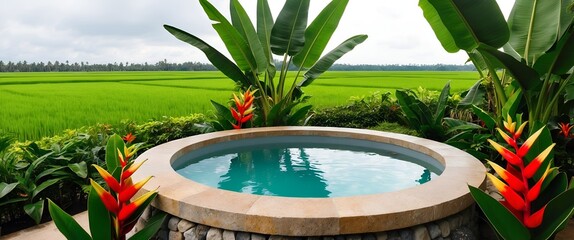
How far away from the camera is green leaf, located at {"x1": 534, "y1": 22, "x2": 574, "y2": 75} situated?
3.29 meters

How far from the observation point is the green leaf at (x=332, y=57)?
6098mm

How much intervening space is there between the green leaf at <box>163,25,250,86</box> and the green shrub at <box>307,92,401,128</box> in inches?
69.5

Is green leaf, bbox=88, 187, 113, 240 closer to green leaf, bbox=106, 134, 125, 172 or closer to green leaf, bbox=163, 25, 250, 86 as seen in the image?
green leaf, bbox=106, 134, 125, 172

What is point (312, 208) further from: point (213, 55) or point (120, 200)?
point (213, 55)

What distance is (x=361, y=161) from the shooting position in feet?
13.8

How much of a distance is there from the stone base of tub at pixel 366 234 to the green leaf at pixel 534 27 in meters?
2.29

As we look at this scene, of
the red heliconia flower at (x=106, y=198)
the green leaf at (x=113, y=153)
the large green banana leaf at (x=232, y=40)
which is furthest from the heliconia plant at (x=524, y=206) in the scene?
the large green banana leaf at (x=232, y=40)

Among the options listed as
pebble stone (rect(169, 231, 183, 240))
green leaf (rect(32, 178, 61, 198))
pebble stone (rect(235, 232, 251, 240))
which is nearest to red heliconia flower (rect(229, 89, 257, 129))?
green leaf (rect(32, 178, 61, 198))

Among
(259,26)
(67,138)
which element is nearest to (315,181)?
(67,138)

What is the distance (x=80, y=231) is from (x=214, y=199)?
29.0 inches

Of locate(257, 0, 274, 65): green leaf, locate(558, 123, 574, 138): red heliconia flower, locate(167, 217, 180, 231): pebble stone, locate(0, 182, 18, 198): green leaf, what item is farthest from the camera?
locate(257, 0, 274, 65): green leaf

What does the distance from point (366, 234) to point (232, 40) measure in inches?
147

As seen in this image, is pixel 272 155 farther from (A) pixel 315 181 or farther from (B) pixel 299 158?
(A) pixel 315 181

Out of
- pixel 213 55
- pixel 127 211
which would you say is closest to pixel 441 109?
pixel 213 55
